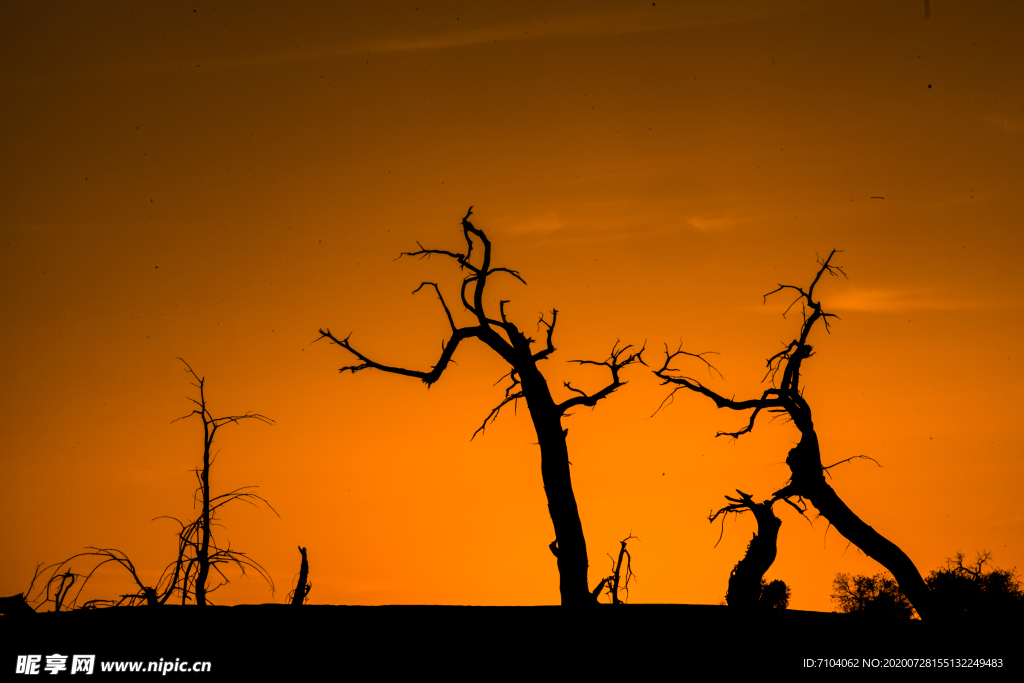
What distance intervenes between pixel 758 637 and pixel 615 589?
20.7 feet

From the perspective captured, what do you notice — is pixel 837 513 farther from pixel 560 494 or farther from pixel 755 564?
pixel 560 494

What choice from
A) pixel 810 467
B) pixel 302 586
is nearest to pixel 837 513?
pixel 810 467

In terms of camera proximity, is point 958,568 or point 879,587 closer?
point 958,568

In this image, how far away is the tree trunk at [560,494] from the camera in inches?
526

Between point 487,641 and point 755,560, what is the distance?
5.56 m

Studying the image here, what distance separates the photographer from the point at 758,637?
995 centimetres

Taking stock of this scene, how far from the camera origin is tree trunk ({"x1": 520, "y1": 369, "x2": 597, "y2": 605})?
1336cm

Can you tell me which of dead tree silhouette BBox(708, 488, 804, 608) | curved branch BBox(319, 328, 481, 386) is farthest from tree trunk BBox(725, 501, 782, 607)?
curved branch BBox(319, 328, 481, 386)

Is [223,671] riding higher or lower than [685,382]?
lower

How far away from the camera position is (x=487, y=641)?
379 inches

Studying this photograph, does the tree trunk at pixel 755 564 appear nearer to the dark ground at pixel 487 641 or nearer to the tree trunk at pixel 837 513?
the tree trunk at pixel 837 513

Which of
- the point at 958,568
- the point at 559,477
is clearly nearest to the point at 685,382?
the point at 559,477

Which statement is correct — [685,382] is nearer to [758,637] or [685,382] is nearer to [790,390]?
[790,390]

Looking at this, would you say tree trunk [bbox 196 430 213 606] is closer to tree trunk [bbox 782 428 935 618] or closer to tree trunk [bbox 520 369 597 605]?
tree trunk [bbox 520 369 597 605]
